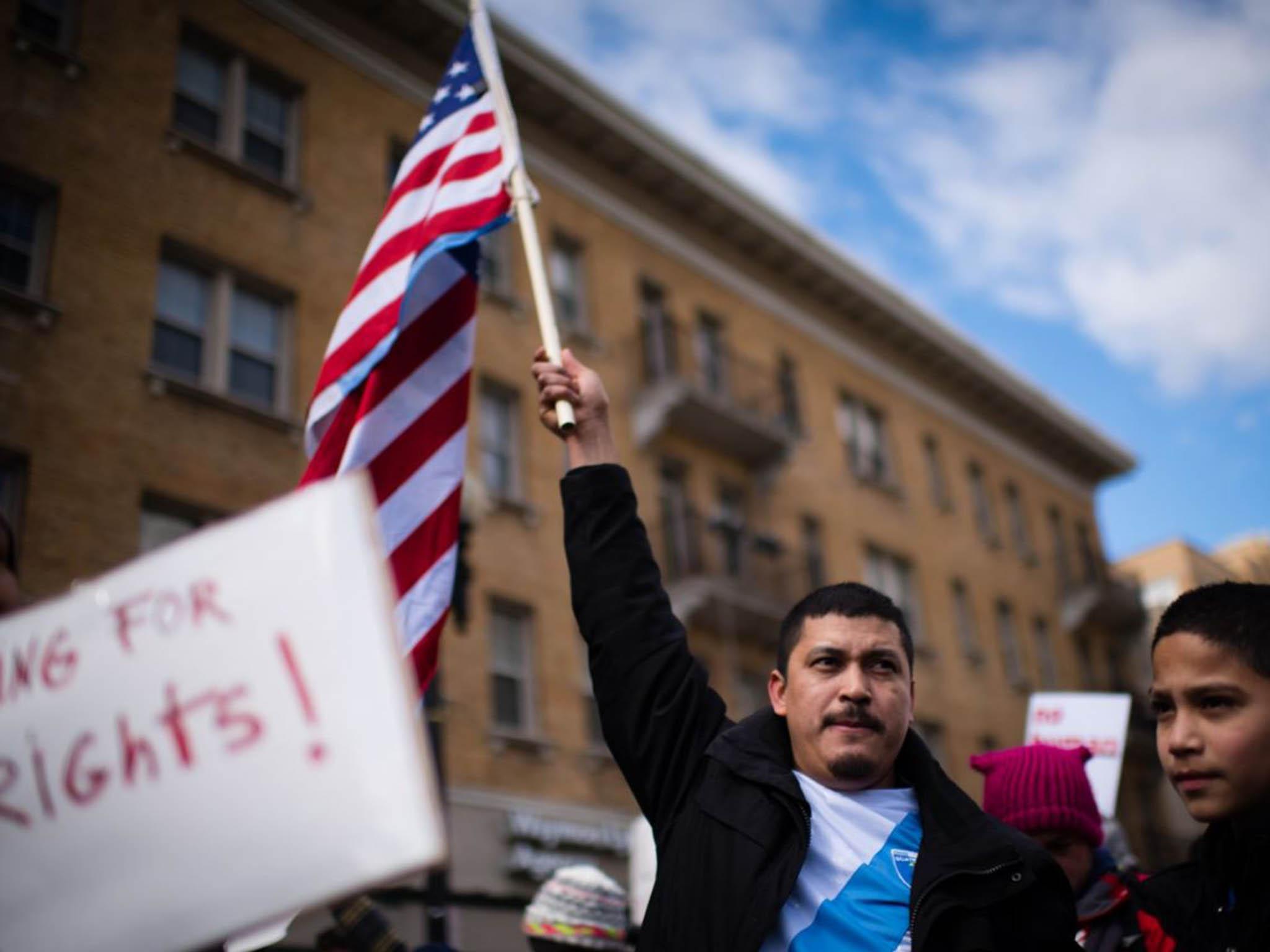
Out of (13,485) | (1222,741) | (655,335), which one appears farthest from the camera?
(655,335)

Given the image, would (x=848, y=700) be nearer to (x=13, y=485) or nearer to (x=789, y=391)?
(x=13, y=485)

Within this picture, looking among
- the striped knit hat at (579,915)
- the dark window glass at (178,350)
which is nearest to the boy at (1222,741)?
the striped knit hat at (579,915)

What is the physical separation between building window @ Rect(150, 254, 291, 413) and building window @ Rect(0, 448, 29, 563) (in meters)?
2.04

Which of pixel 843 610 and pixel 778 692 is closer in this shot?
pixel 843 610

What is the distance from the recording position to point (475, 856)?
16750 millimetres

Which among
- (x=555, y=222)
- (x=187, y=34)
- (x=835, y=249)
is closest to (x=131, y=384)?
Answer: (x=187, y=34)

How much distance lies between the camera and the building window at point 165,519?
579 inches

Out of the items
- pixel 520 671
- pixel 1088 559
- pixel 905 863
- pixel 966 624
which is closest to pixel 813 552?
pixel 966 624

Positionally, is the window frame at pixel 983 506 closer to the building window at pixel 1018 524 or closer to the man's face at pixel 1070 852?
the building window at pixel 1018 524

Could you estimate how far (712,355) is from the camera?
24766mm

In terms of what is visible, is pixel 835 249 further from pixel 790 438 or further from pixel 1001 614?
pixel 1001 614

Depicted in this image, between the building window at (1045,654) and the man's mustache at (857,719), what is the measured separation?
29936 mm

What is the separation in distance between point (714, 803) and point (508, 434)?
17.0 meters

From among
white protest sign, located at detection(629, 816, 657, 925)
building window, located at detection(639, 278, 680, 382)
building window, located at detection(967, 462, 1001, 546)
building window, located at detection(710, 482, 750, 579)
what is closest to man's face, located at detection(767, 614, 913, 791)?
white protest sign, located at detection(629, 816, 657, 925)
